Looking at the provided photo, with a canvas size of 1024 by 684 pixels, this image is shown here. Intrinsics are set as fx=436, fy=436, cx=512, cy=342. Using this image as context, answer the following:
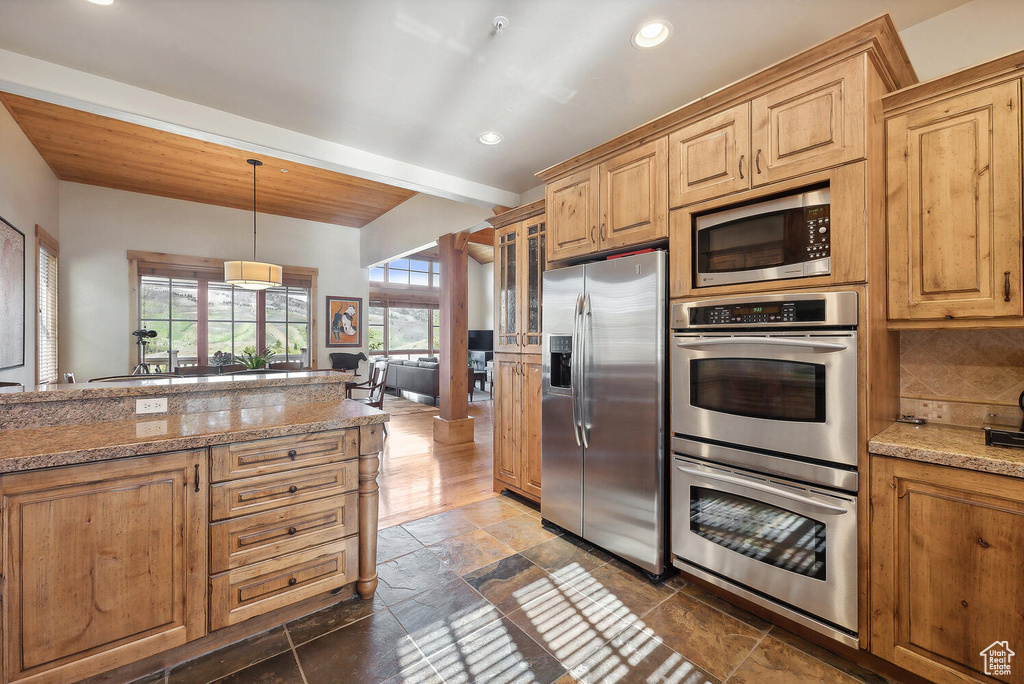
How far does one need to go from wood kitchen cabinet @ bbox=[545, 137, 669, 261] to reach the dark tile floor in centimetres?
181

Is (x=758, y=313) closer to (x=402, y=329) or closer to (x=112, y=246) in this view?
(x=112, y=246)

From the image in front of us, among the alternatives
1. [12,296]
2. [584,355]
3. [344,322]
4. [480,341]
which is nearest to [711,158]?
[584,355]

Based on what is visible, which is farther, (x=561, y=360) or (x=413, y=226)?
(x=413, y=226)

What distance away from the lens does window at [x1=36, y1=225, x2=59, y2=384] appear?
429cm

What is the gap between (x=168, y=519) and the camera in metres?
1.64

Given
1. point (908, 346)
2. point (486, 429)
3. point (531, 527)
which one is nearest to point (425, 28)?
point (908, 346)

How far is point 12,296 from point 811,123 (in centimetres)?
532

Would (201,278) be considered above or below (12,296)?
above

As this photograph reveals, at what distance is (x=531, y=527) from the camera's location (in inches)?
114

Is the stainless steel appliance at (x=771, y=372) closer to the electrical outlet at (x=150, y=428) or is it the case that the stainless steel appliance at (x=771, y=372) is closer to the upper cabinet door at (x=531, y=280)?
the upper cabinet door at (x=531, y=280)

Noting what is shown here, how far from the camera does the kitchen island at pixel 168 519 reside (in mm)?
1441

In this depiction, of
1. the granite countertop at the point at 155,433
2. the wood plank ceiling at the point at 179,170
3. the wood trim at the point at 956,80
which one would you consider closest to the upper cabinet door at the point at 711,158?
the wood trim at the point at 956,80

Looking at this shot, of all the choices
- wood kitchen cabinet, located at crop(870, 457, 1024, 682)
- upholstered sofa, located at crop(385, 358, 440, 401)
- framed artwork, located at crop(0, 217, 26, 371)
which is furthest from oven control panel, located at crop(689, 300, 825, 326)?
upholstered sofa, located at crop(385, 358, 440, 401)

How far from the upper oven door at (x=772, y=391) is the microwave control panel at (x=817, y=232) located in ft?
1.06
